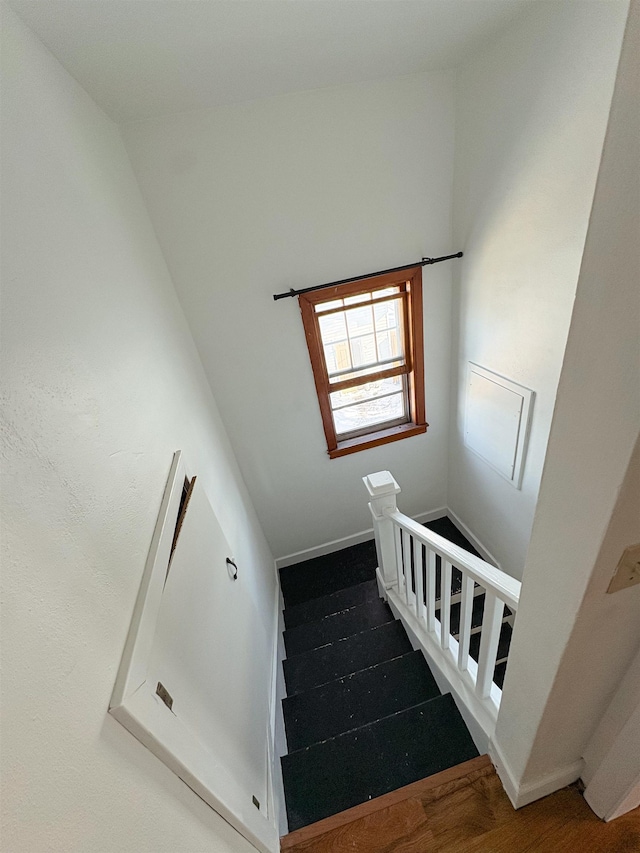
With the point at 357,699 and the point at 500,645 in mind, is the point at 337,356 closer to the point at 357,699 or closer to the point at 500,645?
the point at 357,699

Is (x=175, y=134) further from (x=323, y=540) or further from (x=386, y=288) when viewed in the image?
(x=323, y=540)

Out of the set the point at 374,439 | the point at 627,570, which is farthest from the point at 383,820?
the point at 374,439

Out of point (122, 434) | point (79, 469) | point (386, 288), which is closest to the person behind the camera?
point (79, 469)

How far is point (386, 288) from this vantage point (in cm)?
235

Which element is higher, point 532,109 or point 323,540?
point 532,109

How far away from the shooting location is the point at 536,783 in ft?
3.50

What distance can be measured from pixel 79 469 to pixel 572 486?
918mm

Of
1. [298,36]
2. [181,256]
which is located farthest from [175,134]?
[298,36]

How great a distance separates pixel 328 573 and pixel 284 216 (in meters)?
2.66

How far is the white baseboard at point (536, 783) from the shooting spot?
1.07 meters

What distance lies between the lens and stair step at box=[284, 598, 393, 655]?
7.91 feet

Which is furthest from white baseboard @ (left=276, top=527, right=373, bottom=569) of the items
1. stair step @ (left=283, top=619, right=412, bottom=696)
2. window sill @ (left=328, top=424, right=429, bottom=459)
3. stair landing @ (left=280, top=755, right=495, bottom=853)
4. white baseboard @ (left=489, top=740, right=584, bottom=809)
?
white baseboard @ (left=489, top=740, right=584, bottom=809)

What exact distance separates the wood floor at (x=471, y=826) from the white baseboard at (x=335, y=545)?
2.03 meters

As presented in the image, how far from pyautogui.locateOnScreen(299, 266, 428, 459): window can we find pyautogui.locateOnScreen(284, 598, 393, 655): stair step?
3.61 feet
